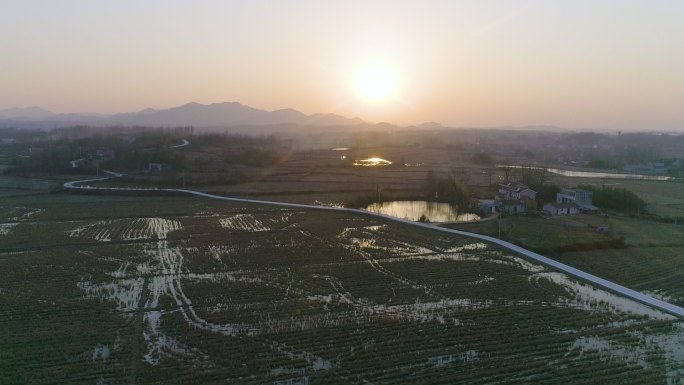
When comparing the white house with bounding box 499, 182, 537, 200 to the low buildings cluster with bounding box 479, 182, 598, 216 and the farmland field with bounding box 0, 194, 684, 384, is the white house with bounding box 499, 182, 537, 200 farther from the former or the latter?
the farmland field with bounding box 0, 194, 684, 384

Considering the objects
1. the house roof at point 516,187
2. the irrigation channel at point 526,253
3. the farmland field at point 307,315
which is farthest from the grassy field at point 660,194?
the farmland field at point 307,315

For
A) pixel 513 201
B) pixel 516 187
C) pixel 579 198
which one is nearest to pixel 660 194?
pixel 579 198

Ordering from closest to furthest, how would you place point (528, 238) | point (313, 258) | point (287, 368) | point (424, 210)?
point (287, 368) < point (313, 258) < point (528, 238) < point (424, 210)

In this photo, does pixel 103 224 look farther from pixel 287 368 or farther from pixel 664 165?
pixel 664 165

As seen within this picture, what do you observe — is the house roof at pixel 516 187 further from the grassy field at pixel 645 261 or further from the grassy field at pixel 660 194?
the grassy field at pixel 645 261

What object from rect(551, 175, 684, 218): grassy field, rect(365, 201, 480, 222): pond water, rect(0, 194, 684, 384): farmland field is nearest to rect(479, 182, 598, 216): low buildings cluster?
rect(365, 201, 480, 222): pond water

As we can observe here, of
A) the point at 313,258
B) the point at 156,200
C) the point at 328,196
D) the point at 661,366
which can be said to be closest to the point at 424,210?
the point at 328,196

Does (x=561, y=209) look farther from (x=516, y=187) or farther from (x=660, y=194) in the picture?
(x=660, y=194)
